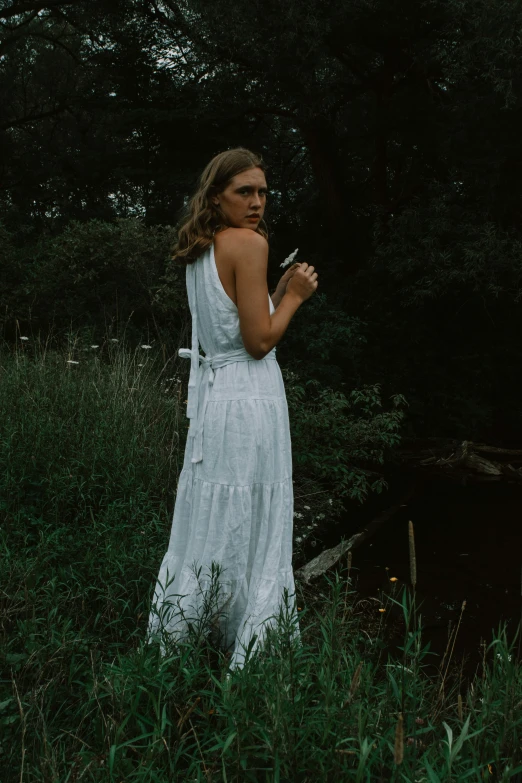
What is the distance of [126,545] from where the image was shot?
4.24 meters

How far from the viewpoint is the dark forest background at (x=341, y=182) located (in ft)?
30.5

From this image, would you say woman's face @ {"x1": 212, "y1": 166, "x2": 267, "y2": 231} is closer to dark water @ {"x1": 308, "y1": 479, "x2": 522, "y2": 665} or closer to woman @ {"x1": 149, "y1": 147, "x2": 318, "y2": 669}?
woman @ {"x1": 149, "y1": 147, "x2": 318, "y2": 669}

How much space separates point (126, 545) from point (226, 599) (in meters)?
1.57

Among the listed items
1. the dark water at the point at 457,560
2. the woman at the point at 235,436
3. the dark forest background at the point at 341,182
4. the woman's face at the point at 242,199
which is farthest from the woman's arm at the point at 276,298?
the dark forest background at the point at 341,182

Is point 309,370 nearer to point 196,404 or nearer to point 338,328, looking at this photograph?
point 338,328

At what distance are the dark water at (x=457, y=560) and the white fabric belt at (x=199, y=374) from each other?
2128 millimetres

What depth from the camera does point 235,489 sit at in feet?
9.10

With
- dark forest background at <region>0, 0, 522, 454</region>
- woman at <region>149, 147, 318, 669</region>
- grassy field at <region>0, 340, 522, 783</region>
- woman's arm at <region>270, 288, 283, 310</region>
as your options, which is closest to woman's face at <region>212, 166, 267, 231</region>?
woman at <region>149, 147, 318, 669</region>

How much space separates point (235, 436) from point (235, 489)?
187mm

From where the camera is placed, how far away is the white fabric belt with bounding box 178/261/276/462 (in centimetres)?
285

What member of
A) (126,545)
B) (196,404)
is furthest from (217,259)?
(126,545)

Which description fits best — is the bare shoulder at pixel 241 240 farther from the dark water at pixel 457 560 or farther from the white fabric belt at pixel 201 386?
the dark water at pixel 457 560

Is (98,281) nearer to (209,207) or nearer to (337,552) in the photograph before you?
(337,552)

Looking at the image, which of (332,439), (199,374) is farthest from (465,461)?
(199,374)
